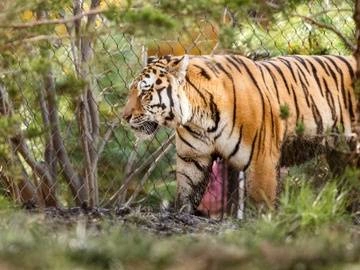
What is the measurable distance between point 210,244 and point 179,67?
9.80ft

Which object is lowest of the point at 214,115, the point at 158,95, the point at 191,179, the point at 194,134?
the point at 191,179

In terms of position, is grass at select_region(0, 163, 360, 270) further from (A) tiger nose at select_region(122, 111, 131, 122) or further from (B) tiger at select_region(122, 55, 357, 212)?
(A) tiger nose at select_region(122, 111, 131, 122)

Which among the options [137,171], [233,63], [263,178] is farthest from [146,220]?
[137,171]

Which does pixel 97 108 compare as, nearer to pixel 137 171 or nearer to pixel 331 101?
pixel 137 171

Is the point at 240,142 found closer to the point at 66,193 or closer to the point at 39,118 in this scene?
the point at 39,118

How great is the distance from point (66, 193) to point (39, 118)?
4.50ft

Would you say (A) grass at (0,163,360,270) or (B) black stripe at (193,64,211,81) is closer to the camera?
(A) grass at (0,163,360,270)

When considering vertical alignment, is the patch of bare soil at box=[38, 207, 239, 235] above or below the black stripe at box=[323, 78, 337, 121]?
below

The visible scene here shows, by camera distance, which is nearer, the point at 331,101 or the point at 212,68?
the point at 212,68

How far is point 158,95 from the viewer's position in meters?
6.62

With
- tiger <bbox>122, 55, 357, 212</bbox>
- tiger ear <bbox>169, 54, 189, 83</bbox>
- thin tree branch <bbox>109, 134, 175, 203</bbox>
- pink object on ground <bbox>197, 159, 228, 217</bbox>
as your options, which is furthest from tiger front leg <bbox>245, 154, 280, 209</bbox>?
thin tree branch <bbox>109, 134, 175, 203</bbox>

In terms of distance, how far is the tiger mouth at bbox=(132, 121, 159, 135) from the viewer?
6.62 metres

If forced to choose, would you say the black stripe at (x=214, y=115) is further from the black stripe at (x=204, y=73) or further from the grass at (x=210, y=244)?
the grass at (x=210, y=244)

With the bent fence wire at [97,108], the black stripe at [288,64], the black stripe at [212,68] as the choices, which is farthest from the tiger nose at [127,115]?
the black stripe at [288,64]
